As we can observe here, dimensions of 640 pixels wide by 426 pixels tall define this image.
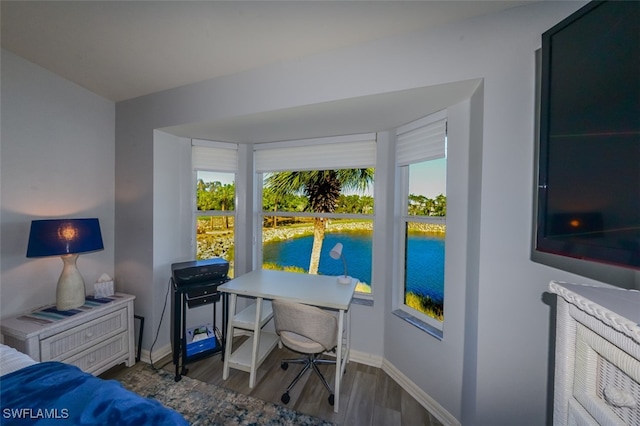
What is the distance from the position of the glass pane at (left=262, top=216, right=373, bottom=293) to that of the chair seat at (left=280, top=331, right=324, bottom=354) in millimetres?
802

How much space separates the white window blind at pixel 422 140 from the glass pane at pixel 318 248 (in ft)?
2.48

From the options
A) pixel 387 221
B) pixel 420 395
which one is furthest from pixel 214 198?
pixel 420 395

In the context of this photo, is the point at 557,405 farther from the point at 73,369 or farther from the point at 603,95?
the point at 73,369

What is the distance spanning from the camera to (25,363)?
1154 millimetres

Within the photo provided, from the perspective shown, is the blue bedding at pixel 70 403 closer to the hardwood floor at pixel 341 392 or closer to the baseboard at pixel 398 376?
the hardwood floor at pixel 341 392

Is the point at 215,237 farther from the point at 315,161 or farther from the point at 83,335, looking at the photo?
the point at 315,161

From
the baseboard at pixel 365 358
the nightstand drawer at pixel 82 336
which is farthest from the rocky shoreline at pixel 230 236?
the baseboard at pixel 365 358

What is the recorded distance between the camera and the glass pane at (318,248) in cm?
238

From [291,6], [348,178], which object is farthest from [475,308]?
[291,6]

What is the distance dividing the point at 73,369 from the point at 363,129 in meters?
2.47

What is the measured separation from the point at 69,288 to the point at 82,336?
39 centimetres

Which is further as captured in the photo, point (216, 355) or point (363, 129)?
point (216, 355)

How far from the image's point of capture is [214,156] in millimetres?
2605

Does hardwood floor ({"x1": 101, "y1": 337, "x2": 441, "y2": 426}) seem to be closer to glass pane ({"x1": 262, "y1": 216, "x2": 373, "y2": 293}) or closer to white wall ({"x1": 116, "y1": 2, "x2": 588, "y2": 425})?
white wall ({"x1": 116, "y1": 2, "x2": 588, "y2": 425})
